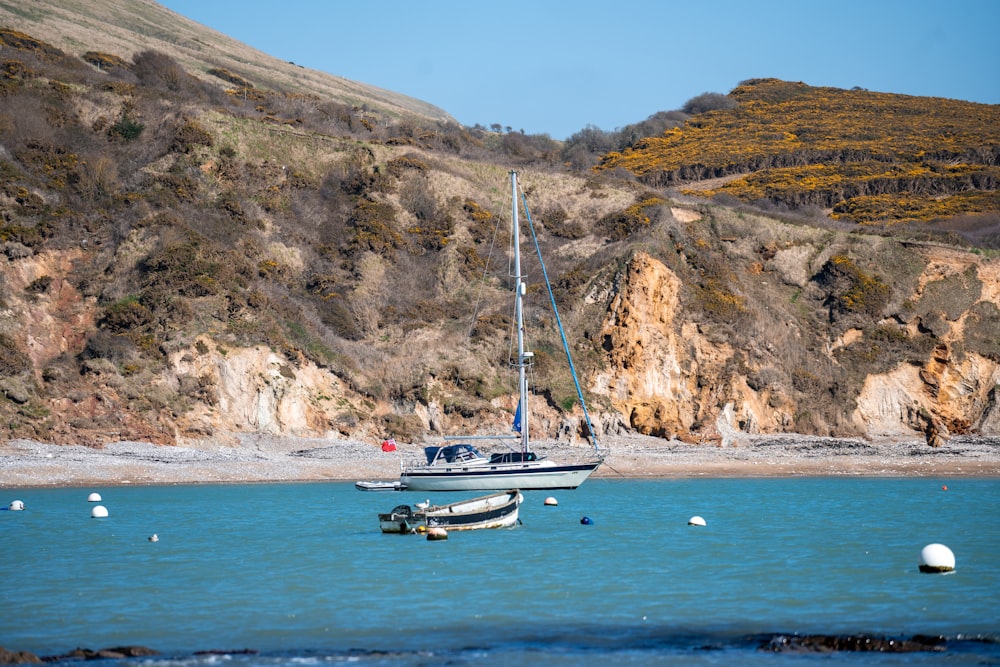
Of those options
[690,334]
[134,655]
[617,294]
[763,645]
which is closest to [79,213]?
[617,294]

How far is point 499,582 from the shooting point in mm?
21000

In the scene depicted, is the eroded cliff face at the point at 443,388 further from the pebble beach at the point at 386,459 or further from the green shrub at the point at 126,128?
the green shrub at the point at 126,128

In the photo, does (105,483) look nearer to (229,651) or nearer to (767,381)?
(229,651)

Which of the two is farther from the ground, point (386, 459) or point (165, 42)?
point (165, 42)

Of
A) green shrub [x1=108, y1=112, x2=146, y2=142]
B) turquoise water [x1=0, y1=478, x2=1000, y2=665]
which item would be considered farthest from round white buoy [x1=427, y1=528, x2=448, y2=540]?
green shrub [x1=108, y1=112, x2=146, y2=142]

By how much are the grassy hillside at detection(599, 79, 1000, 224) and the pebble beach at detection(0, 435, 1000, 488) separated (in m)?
32.3

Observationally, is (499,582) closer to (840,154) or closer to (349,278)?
(349,278)

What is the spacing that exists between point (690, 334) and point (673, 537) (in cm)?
2824

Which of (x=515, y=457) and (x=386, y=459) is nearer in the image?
(x=515, y=457)

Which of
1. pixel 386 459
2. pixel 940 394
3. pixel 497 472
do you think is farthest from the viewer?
pixel 940 394

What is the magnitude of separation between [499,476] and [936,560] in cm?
1739

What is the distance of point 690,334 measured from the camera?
179ft

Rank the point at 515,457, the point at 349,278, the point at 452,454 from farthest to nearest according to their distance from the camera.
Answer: the point at 349,278
the point at 452,454
the point at 515,457

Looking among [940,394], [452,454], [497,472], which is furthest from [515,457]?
[940,394]
